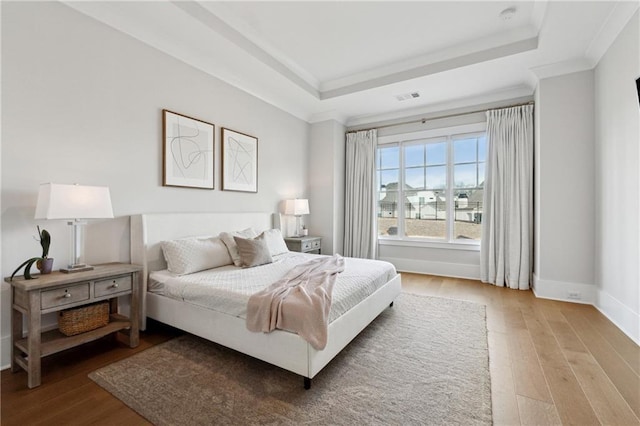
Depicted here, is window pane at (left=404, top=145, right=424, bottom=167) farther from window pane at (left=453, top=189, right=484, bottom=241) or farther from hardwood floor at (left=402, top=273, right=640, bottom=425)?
Answer: hardwood floor at (left=402, top=273, right=640, bottom=425)

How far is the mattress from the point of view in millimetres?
2074

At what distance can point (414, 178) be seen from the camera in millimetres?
5141

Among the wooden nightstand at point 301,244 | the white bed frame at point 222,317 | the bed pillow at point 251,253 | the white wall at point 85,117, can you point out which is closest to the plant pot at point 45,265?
the white wall at point 85,117

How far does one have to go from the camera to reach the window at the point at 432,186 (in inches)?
184

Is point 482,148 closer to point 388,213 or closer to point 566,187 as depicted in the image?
point 566,187

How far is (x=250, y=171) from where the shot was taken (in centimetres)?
402

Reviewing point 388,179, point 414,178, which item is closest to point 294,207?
point 388,179

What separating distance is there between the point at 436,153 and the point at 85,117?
4.72m

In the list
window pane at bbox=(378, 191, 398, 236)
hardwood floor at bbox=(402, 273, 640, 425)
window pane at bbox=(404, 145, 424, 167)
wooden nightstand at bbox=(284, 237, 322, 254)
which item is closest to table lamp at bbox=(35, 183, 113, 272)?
wooden nightstand at bbox=(284, 237, 322, 254)

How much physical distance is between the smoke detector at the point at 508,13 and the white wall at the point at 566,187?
1151 millimetres

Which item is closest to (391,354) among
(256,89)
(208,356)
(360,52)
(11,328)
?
(208,356)

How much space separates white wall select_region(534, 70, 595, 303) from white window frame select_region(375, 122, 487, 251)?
983mm

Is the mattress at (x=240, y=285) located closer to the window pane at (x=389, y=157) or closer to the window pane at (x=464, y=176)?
the window pane at (x=464, y=176)

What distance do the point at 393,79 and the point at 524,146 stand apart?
209 cm
